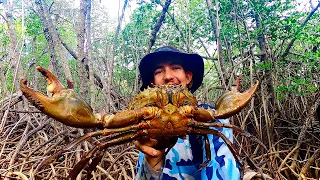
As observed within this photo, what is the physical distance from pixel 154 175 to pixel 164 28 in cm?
360

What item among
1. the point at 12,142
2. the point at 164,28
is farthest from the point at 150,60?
the point at 164,28

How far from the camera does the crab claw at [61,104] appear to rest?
1.12m

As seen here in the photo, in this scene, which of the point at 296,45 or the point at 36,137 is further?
the point at 296,45

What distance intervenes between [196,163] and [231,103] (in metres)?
0.53

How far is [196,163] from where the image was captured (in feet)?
5.49

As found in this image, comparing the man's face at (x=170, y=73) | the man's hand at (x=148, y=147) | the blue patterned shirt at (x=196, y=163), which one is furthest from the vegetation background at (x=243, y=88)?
the man's hand at (x=148, y=147)

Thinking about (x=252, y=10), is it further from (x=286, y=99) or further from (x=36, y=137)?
(x=36, y=137)

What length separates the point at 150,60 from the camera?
6.07 ft

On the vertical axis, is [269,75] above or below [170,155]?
above

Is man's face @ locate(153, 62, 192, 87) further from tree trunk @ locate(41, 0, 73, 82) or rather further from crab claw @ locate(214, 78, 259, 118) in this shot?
tree trunk @ locate(41, 0, 73, 82)

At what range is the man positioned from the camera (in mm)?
1486

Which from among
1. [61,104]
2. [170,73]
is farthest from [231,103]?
[61,104]

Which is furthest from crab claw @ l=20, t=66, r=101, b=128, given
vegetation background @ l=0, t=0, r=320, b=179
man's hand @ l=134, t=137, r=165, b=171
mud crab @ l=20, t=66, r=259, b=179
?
vegetation background @ l=0, t=0, r=320, b=179

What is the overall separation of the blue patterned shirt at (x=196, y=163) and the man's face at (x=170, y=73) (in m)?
0.31
